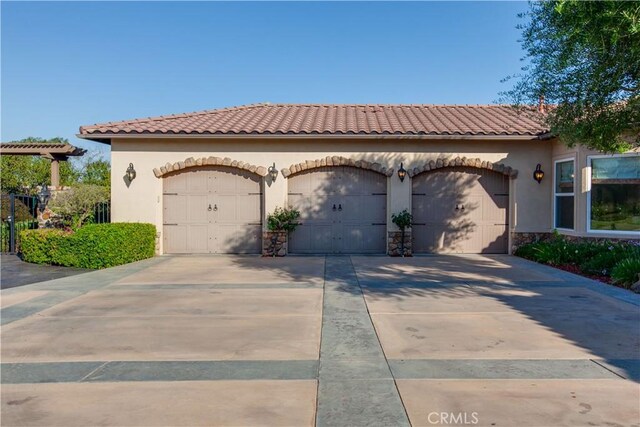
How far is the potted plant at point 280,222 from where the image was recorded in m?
12.9

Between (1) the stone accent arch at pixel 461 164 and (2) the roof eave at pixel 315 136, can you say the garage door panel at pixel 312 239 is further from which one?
(1) the stone accent arch at pixel 461 164

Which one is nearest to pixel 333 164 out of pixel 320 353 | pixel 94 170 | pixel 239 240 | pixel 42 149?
pixel 239 240

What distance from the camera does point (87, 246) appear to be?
10844 millimetres

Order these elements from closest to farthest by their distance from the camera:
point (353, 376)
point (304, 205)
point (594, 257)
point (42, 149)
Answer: point (353, 376) → point (594, 257) → point (304, 205) → point (42, 149)

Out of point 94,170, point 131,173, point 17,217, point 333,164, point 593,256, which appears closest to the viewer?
point 593,256

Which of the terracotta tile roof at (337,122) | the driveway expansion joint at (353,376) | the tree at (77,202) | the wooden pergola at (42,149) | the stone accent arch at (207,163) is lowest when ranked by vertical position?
the driveway expansion joint at (353,376)

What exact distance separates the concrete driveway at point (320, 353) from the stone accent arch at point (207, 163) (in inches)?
193

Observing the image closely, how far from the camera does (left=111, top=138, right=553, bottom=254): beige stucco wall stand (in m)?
13.3

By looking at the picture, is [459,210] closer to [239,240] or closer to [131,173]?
[239,240]

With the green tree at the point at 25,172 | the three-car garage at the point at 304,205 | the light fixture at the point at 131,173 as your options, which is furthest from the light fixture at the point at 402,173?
the green tree at the point at 25,172

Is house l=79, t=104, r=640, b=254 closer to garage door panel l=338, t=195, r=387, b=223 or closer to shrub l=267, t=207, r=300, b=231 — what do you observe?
garage door panel l=338, t=195, r=387, b=223

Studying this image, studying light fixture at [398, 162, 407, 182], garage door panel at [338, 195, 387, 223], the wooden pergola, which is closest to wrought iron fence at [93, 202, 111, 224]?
the wooden pergola

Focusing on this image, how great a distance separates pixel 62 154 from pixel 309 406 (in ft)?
49.8

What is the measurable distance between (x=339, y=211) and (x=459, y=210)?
3.59 m
